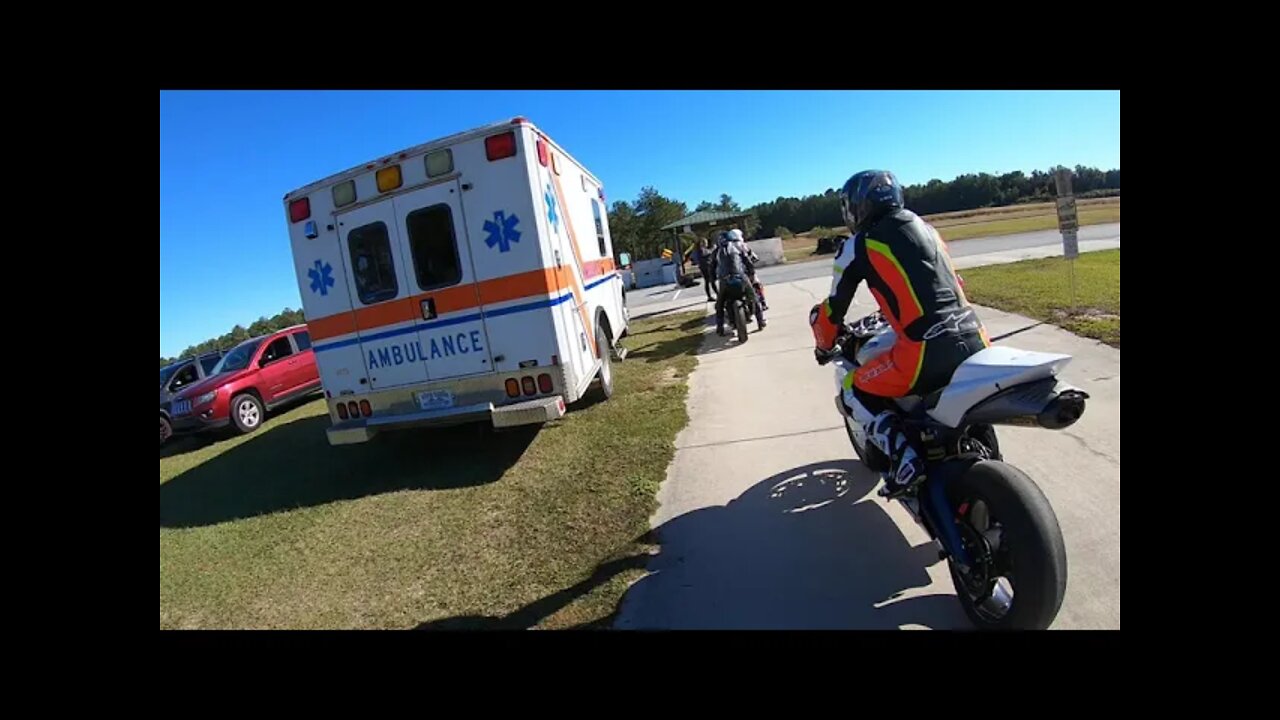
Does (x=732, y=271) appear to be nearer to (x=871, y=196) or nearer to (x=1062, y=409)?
(x=871, y=196)

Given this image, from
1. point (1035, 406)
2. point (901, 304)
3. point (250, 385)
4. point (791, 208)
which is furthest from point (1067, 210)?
point (791, 208)

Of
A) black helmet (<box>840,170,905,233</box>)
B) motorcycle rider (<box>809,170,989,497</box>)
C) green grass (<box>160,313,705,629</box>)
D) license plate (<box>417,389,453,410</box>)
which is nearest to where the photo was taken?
motorcycle rider (<box>809,170,989,497</box>)

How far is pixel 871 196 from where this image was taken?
3010 mm

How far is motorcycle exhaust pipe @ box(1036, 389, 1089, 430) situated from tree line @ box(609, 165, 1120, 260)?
20.0 m

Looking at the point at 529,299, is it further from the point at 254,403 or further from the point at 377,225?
the point at 254,403

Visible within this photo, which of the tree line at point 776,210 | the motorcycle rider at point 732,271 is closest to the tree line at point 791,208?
the tree line at point 776,210

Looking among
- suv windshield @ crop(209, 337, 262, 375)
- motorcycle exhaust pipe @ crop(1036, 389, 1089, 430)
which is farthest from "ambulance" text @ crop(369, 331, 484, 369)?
suv windshield @ crop(209, 337, 262, 375)

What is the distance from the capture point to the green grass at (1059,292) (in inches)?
273

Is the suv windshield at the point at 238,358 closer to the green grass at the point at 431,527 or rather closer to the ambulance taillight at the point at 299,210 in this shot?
the green grass at the point at 431,527

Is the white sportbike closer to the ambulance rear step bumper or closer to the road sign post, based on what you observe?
the ambulance rear step bumper

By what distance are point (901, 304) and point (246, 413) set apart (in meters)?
11.4

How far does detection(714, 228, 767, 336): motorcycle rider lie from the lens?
9.80 m

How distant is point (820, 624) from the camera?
8.96ft

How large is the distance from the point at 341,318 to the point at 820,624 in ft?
17.5
